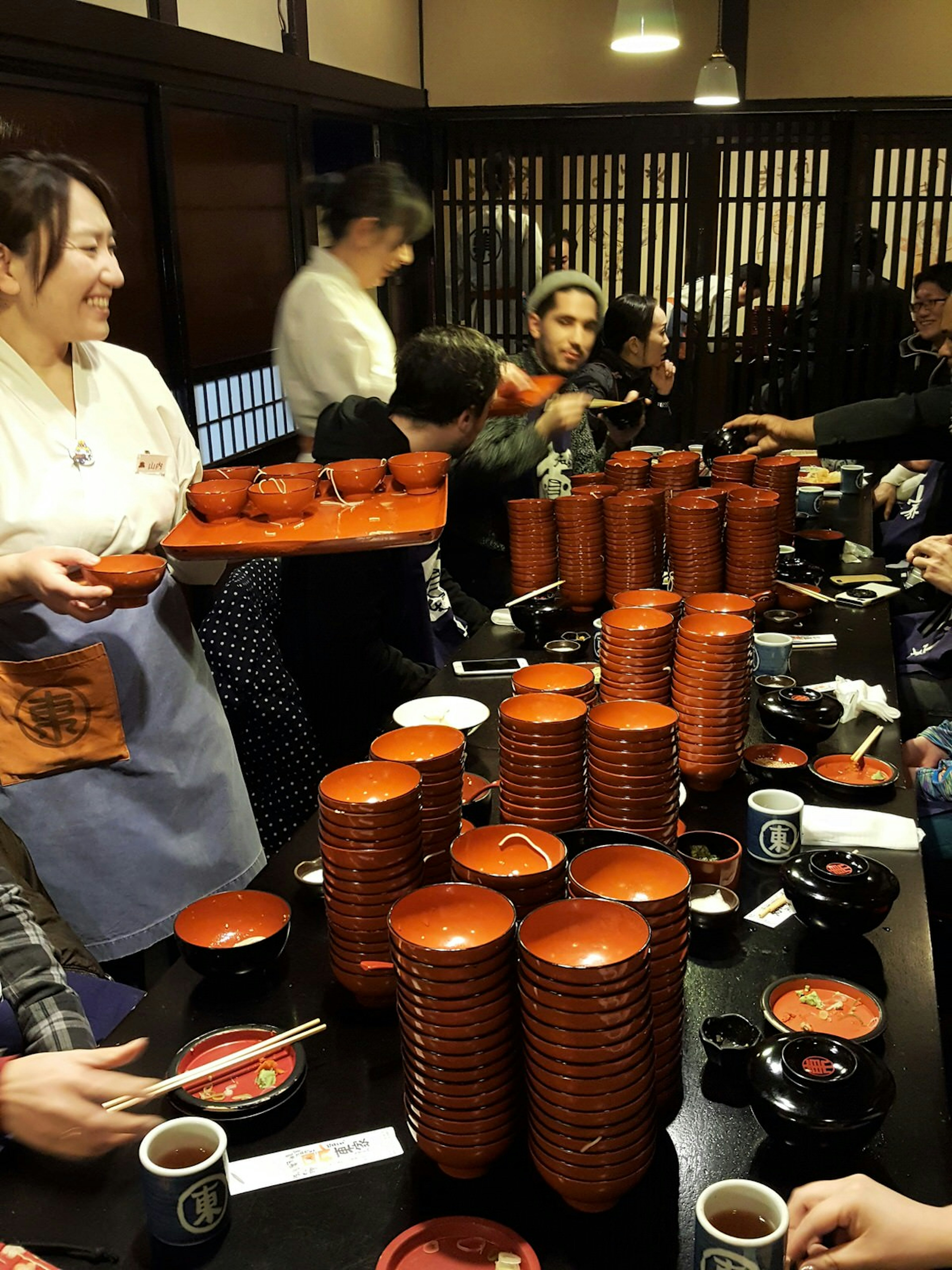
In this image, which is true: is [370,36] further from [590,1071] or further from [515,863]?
[590,1071]

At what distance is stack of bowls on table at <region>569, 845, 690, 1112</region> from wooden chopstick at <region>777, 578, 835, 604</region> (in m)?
1.68

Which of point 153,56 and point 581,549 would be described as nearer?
point 581,549

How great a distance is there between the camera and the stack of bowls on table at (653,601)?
2281 mm

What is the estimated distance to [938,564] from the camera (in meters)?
2.61

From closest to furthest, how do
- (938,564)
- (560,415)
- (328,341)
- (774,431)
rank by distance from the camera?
(938,564) → (560,415) → (328,341) → (774,431)

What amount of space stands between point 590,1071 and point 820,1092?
256 millimetres

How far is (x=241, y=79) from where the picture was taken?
4.24 metres

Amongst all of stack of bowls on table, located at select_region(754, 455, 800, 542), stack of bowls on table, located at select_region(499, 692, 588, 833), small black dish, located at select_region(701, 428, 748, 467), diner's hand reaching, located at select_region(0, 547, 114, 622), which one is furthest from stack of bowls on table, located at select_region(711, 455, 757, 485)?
diner's hand reaching, located at select_region(0, 547, 114, 622)

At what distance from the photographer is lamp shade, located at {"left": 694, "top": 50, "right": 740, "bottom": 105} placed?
521 centimetres

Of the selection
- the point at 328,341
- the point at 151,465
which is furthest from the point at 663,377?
the point at 151,465

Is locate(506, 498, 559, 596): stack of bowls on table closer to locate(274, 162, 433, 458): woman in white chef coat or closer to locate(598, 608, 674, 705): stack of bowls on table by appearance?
locate(274, 162, 433, 458): woman in white chef coat

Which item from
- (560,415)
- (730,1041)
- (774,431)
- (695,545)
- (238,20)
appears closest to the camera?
(730,1041)

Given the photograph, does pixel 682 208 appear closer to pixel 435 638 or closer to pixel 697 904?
pixel 435 638

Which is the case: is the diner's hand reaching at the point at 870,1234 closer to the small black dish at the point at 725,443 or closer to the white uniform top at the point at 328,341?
the white uniform top at the point at 328,341
